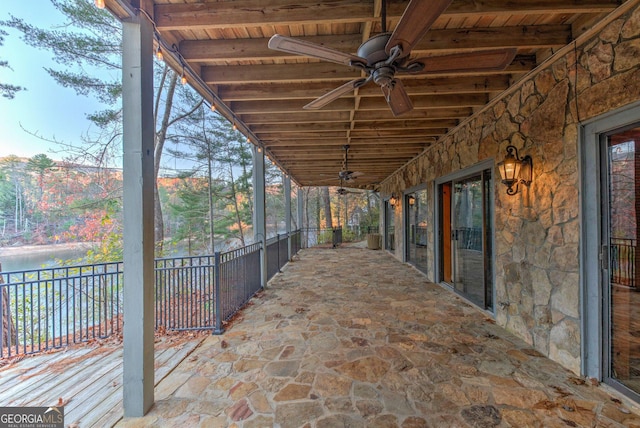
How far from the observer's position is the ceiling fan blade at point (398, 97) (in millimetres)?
2070

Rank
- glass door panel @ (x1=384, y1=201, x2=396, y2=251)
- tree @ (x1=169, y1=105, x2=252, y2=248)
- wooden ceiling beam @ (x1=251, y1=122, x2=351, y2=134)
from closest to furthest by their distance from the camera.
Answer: wooden ceiling beam @ (x1=251, y1=122, x2=351, y2=134) < tree @ (x1=169, y1=105, x2=252, y2=248) < glass door panel @ (x1=384, y1=201, x2=396, y2=251)

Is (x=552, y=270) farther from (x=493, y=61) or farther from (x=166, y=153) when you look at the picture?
(x=166, y=153)

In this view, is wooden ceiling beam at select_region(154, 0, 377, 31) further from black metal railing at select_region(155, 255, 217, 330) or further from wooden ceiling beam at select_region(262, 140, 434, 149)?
wooden ceiling beam at select_region(262, 140, 434, 149)

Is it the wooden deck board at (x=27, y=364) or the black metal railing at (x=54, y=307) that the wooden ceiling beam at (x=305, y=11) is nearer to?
the black metal railing at (x=54, y=307)

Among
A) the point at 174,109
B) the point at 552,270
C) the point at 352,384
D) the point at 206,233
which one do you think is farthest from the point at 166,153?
the point at 552,270

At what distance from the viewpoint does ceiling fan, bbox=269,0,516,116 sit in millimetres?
1366

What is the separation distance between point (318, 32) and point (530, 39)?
6.45 feet

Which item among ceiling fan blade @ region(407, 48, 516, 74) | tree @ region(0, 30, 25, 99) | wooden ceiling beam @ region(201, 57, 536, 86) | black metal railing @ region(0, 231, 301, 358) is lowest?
black metal railing @ region(0, 231, 301, 358)

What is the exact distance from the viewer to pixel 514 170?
294 centimetres

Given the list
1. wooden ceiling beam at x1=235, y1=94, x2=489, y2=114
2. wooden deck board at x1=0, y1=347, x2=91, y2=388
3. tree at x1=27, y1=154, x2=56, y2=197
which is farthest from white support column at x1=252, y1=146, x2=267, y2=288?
tree at x1=27, y1=154, x2=56, y2=197

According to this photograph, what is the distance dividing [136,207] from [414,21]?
2.20 metres

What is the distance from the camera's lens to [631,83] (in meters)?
1.86

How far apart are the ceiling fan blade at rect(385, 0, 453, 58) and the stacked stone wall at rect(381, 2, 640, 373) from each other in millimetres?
1788

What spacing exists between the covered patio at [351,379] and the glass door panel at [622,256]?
0.32m
